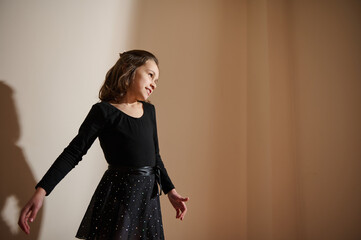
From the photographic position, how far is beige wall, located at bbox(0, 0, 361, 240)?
0.95 metres

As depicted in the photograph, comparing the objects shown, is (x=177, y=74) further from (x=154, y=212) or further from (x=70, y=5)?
(x=154, y=212)

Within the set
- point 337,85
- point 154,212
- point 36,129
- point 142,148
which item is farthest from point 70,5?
point 337,85

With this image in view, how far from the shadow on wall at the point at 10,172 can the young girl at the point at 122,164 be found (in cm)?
31

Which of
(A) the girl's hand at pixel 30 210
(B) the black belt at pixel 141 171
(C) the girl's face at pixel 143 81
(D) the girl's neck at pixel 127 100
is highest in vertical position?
(C) the girl's face at pixel 143 81

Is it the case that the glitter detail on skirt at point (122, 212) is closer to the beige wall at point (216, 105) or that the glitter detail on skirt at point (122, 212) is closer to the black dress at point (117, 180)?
the black dress at point (117, 180)

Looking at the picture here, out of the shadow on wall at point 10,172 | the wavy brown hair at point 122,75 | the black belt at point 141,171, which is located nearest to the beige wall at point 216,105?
the shadow on wall at point 10,172

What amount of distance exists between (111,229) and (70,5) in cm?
90

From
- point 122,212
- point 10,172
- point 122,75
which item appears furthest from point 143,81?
point 10,172

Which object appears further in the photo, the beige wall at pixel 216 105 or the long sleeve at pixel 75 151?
the beige wall at pixel 216 105

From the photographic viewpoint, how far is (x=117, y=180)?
0.76m

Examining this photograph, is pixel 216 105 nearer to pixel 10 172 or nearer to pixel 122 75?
pixel 122 75

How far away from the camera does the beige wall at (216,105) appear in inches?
37.3

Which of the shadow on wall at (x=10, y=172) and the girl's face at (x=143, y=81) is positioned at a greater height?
the girl's face at (x=143, y=81)

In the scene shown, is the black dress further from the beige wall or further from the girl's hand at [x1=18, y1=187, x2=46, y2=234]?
the beige wall
